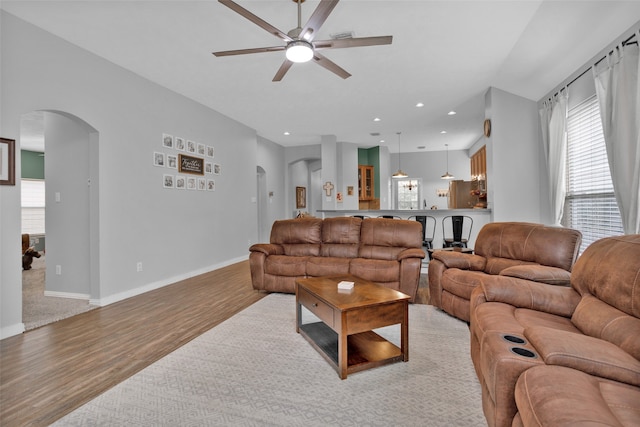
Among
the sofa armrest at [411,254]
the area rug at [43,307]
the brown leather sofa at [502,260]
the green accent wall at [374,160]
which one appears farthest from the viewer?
the green accent wall at [374,160]

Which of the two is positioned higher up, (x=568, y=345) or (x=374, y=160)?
(x=374, y=160)

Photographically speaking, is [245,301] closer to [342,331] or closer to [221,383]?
[221,383]

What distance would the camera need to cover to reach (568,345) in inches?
52.9

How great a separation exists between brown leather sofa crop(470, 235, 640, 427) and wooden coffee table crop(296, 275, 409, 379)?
522 millimetres

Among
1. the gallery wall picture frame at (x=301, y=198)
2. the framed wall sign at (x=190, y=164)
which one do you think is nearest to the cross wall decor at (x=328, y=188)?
the gallery wall picture frame at (x=301, y=198)

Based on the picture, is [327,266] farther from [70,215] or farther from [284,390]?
[70,215]

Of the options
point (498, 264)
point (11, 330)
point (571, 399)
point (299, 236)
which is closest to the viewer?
point (571, 399)

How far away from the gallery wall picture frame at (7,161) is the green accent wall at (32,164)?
7.03m

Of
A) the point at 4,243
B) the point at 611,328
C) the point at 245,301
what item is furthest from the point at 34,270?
the point at 611,328

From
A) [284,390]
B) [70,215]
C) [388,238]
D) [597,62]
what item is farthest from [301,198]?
[284,390]

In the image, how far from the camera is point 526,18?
10.3ft

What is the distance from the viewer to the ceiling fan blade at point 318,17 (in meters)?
2.17

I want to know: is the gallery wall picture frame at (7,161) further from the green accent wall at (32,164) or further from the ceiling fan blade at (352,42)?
the green accent wall at (32,164)

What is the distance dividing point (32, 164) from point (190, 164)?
20.4 feet
